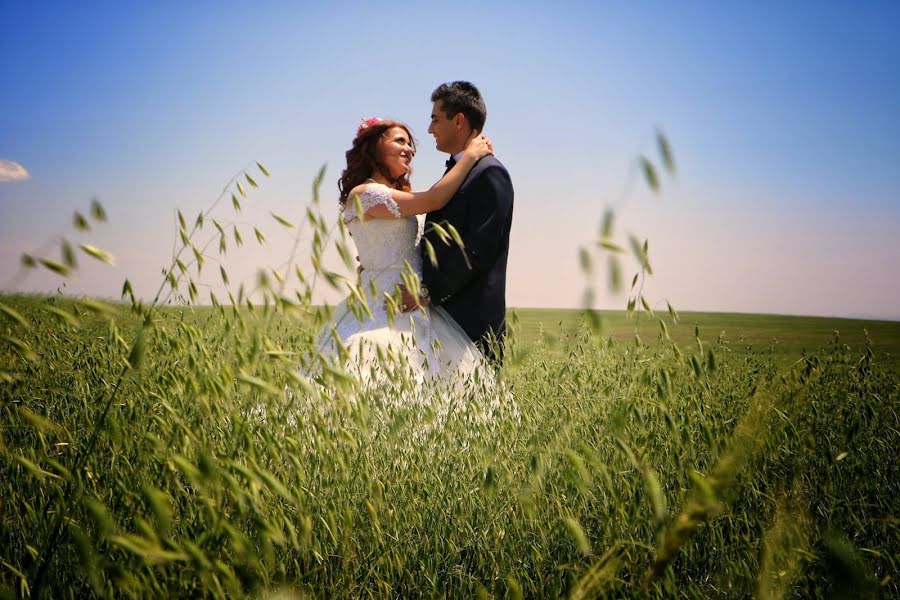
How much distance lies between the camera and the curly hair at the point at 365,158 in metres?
4.50

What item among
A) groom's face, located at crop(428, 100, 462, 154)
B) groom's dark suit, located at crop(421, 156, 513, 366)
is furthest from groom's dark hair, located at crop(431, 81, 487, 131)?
groom's dark suit, located at crop(421, 156, 513, 366)

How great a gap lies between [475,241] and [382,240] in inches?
25.3

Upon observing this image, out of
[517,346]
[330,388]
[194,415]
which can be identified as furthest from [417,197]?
[330,388]

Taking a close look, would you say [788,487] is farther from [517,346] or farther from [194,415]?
[194,415]

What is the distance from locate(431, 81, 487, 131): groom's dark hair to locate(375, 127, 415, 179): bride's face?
43cm

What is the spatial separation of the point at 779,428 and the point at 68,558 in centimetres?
257

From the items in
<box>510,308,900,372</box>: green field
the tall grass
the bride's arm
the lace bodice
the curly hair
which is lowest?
the tall grass

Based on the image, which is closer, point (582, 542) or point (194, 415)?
point (582, 542)

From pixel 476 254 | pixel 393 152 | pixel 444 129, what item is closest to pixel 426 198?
pixel 476 254

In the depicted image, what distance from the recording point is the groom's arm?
4051 millimetres

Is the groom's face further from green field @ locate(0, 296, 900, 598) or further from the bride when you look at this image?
green field @ locate(0, 296, 900, 598)

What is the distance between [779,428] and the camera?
2508 mm

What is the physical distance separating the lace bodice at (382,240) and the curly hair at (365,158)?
0.31 m

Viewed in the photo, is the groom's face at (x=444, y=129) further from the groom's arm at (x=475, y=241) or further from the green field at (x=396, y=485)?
the green field at (x=396, y=485)
